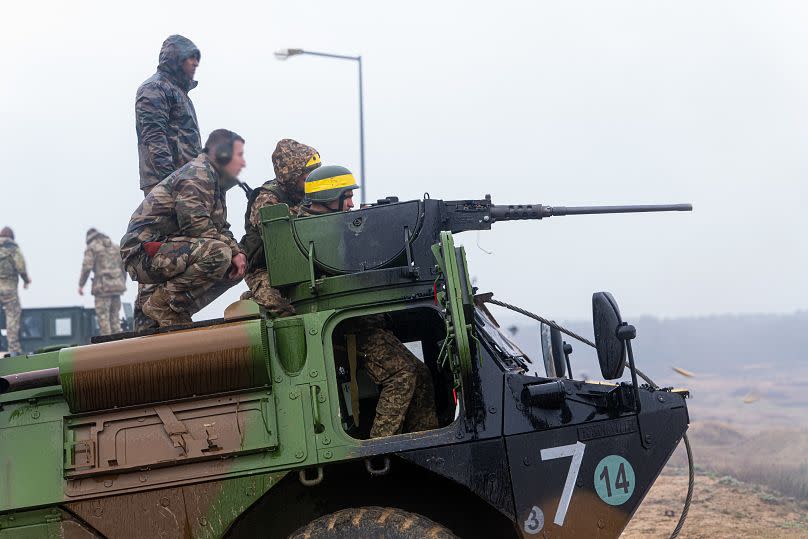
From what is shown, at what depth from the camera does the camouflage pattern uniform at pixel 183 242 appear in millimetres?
6770

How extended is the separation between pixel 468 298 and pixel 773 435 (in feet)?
50.5

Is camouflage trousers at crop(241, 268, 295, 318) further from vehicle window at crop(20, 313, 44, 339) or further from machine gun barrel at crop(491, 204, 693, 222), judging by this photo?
vehicle window at crop(20, 313, 44, 339)

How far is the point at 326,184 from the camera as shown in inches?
264

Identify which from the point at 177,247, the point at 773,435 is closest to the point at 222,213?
the point at 177,247

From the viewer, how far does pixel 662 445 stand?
5.81m

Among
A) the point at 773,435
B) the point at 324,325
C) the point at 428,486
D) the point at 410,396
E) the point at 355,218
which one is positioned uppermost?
the point at 355,218

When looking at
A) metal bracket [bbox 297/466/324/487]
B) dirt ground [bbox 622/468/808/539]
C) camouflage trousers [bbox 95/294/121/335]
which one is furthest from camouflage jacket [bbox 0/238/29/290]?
metal bracket [bbox 297/466/324/487]

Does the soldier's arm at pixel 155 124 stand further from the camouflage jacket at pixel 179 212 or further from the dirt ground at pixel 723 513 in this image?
the dirt ground at pixel 723 513

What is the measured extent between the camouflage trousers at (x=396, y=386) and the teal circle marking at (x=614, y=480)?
944 millimetres

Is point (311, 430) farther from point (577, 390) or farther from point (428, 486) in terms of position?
point (577, 390)

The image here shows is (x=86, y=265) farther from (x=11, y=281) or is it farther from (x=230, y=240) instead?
(x=230, y=240)

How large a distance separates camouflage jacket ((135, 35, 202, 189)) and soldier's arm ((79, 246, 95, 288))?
396 inches

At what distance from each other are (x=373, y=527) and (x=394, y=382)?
0.89m

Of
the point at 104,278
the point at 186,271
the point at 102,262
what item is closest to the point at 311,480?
the point at 186,271
